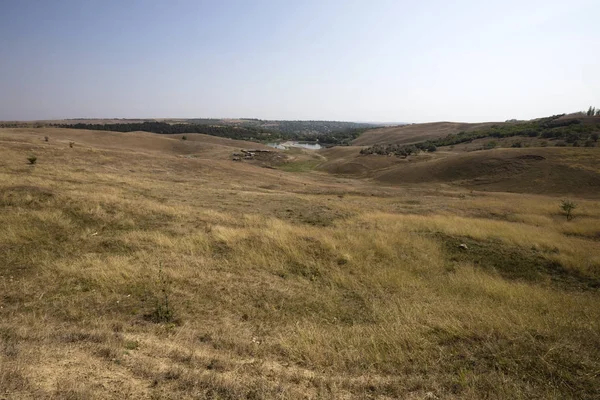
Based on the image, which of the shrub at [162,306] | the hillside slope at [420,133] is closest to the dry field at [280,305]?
the shrub at [162,306]

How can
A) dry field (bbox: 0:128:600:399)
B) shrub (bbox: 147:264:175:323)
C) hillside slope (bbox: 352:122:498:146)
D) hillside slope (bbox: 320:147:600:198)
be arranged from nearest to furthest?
dry field (bbox: 0:128:600:399) < shrub (bbox: 147:264:175:323) < hillside slope (bbox: 320:147:600:198) < hillside slope (bbox: 352:122:498:146)

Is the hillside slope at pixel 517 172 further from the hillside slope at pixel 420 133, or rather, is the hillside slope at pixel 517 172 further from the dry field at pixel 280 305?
the hillside slope at pixel 420 133

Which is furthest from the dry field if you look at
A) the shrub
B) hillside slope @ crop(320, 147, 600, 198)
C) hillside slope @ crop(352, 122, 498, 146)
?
hillside slope @ crop(352, 122, 498, 146)

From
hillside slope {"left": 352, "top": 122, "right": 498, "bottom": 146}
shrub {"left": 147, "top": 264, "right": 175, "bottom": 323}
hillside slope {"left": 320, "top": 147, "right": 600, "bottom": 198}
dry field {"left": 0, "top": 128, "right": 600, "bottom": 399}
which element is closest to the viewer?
dry field {"left": 0, "top": 128, "right": 600, "bottom": 399}

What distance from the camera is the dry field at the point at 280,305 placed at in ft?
12.3

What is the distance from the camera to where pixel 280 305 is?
6.41 m

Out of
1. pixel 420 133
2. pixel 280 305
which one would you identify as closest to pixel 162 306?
pixel 280 305

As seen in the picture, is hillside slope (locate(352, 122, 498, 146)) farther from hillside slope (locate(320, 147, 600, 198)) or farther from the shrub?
the shrub

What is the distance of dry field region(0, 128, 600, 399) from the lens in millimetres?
3758

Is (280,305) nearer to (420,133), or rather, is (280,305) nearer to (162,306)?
(162,306)

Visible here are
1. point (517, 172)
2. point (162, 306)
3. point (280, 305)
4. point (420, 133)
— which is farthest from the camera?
point (420, 133)

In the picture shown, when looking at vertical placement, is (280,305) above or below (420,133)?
below

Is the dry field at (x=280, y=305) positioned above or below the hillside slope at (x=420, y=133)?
below

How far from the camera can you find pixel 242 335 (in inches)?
204
